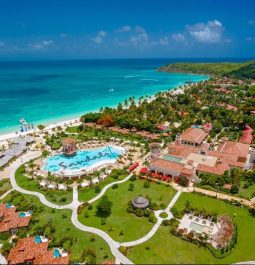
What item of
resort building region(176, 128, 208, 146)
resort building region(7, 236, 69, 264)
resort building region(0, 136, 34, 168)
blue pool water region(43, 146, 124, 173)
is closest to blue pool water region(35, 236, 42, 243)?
resort building region(7, 236, 69, 264)

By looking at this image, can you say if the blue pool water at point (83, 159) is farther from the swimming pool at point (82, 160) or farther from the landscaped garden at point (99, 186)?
the landscaped garden at point (99, 186)

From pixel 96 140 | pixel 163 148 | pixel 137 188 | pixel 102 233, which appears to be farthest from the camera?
pixel 96 140

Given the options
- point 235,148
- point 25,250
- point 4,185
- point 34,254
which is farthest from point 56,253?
point 235,148

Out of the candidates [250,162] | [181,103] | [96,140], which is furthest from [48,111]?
[250,162]

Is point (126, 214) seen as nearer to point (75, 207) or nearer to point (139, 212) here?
point (139, 212)

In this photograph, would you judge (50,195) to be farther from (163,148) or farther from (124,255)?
(163,148)

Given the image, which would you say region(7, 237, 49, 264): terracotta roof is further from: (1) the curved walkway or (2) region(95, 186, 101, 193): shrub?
(2) region(95, 186, 101, 193): shrub

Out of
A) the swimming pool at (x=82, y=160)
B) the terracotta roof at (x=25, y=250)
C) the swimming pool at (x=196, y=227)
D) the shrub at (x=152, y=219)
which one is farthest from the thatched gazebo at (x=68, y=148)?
the swimming pool at (x=196, y=227)
